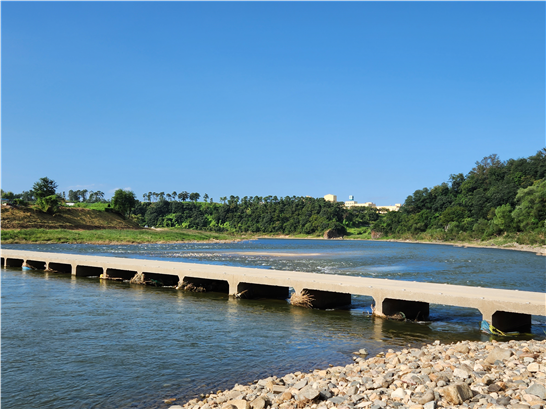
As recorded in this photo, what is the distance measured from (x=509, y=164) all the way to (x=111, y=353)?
171 meters

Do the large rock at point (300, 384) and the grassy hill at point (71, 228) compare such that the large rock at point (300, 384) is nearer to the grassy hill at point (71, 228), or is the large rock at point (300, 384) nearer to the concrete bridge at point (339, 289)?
the concrete bridge at point (339, 289)

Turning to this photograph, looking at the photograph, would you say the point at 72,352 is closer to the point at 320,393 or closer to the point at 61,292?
the point at 320,393

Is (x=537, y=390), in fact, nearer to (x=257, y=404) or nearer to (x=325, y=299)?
(x=257, y=404)

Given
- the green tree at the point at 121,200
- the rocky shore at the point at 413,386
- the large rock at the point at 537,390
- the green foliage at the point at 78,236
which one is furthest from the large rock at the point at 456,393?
the green tree at the point at 121,200

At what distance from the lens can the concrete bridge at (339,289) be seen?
54.3 feet

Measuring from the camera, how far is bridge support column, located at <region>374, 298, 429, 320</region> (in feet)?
62.6

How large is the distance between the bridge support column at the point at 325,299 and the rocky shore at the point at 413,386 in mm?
9940

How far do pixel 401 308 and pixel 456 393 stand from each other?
12.1 metres

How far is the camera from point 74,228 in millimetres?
95688

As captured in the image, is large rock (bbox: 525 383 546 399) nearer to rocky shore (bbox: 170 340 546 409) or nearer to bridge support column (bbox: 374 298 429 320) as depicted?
rocky shore (bbox: 170 340 546 409)

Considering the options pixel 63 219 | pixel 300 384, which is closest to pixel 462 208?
pixel 63 219

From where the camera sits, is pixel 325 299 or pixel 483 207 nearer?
pixel 325 299

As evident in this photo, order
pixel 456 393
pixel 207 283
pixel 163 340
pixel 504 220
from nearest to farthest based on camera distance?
1. pixel 456 393
2. pixel 163 340
3. pixel 207 283
4. pixel 504 220

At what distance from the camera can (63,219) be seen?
98062 millimetres
